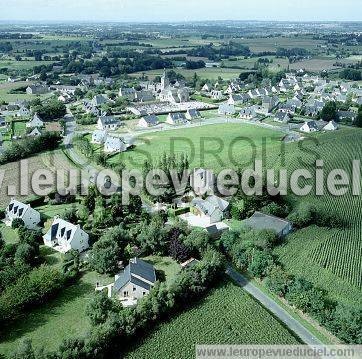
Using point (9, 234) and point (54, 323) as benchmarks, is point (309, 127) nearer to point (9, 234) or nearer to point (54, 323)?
point (9, 234)

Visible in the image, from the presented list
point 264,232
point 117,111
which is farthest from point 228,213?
point 117,111

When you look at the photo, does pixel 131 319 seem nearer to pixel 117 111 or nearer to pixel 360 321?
pixel 360 321

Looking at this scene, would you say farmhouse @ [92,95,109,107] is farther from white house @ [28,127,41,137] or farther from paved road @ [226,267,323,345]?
paved road @ [226,267,323,345]

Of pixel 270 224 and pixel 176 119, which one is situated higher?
pixel 176 119

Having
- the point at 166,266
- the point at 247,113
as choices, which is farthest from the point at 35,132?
the point at 166,266

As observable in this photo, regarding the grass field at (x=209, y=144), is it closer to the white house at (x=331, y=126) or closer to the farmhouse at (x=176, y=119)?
the farmhouse at (x=176, y=119)

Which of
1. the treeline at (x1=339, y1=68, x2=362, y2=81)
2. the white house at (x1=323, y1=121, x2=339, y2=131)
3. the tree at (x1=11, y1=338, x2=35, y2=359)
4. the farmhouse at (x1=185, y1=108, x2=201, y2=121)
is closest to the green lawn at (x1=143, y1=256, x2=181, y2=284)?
the tree at (x1=11, y1=338, x2=35, y2=359)
